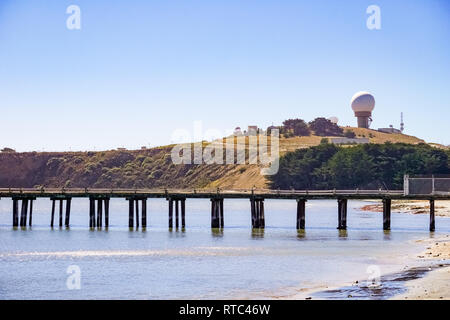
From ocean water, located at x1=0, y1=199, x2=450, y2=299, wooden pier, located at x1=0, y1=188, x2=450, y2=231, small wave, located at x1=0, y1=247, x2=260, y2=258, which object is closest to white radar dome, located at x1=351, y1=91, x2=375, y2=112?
wooden pier, located at x1=0, y1=188, x2=450, y2=231

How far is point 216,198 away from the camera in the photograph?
70.1m

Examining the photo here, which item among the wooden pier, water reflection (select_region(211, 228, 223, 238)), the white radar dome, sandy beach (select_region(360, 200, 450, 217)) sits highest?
the white radar dome

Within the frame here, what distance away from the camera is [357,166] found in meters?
150

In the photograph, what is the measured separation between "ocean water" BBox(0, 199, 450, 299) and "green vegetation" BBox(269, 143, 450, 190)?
76.0 meters

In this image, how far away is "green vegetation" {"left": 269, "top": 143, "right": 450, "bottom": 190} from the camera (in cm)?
14800

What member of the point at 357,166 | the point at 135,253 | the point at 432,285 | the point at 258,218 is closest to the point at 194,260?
the point at 135,253

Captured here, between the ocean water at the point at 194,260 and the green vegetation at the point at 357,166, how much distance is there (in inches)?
2994

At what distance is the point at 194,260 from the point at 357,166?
10527 centimetres

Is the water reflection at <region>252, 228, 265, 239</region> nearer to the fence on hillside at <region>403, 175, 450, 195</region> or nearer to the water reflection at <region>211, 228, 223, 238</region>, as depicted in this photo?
the water reflection at <region>211, 228, 223, 238</region>

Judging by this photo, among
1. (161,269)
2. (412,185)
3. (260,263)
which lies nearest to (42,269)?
(161,269)

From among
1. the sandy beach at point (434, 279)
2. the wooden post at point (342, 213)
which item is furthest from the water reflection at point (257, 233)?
the sandy beach at point (434, 279)
